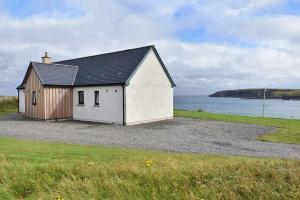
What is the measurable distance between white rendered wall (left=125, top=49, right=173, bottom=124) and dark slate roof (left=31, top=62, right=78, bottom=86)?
24.8ft

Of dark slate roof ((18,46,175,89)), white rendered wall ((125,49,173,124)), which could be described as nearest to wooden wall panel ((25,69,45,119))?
dark slate roof ((18,46,175,89))

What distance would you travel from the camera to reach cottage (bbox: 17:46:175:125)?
96.1 feet

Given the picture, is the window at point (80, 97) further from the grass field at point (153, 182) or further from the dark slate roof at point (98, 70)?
the grass field at point (153, 182)

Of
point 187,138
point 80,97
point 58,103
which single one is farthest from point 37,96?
point 187,138

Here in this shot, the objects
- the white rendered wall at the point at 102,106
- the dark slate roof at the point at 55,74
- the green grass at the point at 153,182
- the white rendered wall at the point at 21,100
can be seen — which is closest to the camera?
the green grass at the point at 153,182

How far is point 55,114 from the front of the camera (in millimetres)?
32281

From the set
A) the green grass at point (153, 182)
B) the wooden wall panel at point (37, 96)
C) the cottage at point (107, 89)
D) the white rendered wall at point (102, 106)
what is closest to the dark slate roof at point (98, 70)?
the cottage at point (107, 89)

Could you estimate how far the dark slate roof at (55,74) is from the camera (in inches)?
1272

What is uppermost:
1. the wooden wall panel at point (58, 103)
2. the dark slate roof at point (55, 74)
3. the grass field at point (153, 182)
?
the dark slate roof at point (55, 74)

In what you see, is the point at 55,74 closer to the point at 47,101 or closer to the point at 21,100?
the point at 47,101

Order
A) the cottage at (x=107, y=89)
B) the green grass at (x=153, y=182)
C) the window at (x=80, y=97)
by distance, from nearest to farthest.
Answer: the green grass at (x=153, y=182)
the cottage at (x=107, y=89)
the window at (x=80, y=97)

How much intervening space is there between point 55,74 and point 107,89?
6.70 m

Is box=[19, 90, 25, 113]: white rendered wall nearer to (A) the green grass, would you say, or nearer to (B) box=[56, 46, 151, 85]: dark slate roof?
(B) box=[56, 46, 151, 85]: dark slate roof

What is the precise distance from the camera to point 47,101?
31.6 m
